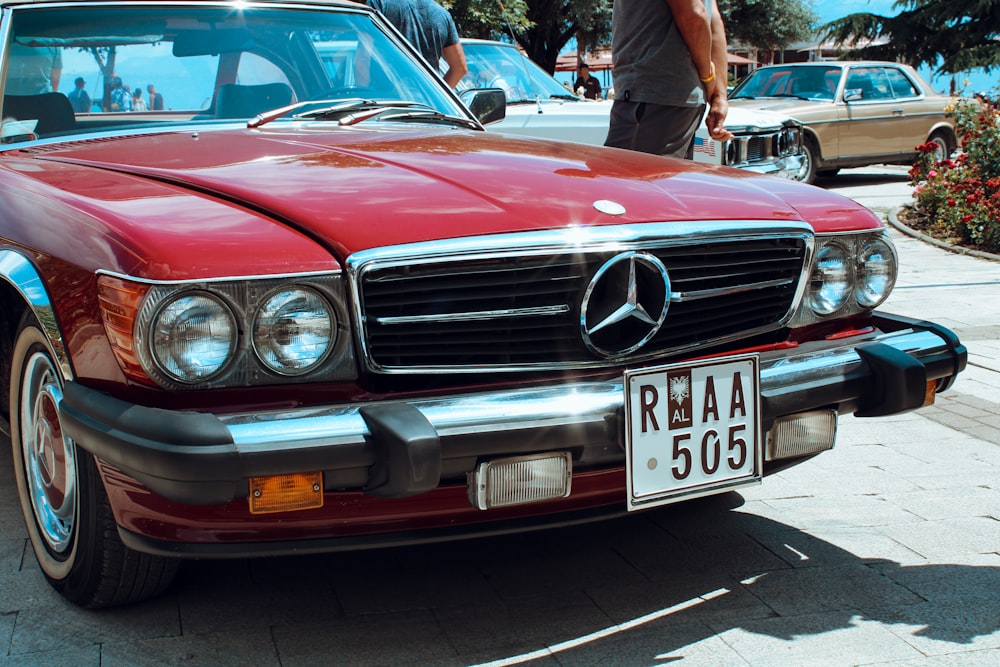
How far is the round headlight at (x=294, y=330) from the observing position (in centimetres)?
232

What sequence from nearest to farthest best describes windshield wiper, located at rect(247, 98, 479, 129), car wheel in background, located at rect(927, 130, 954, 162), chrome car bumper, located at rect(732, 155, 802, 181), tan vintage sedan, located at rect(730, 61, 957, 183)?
1. windshield wiper, located at rect(247, 98, 479, 129)
2. chrome car bumper, located at rect(732, 155, 802, 181)
3. tan vintage sedan, located at rect(730, 61, 957, 183)
4. car wheel in background, located at rect(927, 130, 954, 162)

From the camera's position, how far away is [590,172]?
117 inches

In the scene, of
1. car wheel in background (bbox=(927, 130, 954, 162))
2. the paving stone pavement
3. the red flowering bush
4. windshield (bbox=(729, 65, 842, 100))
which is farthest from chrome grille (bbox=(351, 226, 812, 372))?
car wheel in background (bbox=(927, 130, 954, 162))

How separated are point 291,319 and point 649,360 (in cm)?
85

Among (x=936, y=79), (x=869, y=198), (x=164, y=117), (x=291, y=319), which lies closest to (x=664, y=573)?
(x=291, y=319)

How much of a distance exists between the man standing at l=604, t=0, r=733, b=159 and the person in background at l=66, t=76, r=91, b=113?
2451 mm

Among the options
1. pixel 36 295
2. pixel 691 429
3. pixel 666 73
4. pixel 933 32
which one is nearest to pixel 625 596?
pixel 691 429

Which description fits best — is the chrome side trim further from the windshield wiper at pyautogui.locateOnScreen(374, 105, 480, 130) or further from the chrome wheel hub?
the windshield wiper at pyautogui.locateOnScreen(374, 105, 480, 130)

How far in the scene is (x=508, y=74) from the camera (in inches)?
348

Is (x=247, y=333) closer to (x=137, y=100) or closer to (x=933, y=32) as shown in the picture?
(x=137, y=100)

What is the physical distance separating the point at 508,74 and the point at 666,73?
3934mm

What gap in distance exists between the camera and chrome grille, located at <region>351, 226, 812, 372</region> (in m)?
2.38

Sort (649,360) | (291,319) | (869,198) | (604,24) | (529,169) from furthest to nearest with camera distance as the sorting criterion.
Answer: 1. (604,24)
2. (869,198)
3. (529,169)
4. (649,360)
5. (291,319)

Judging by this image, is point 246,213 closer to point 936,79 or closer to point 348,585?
point 348,585
